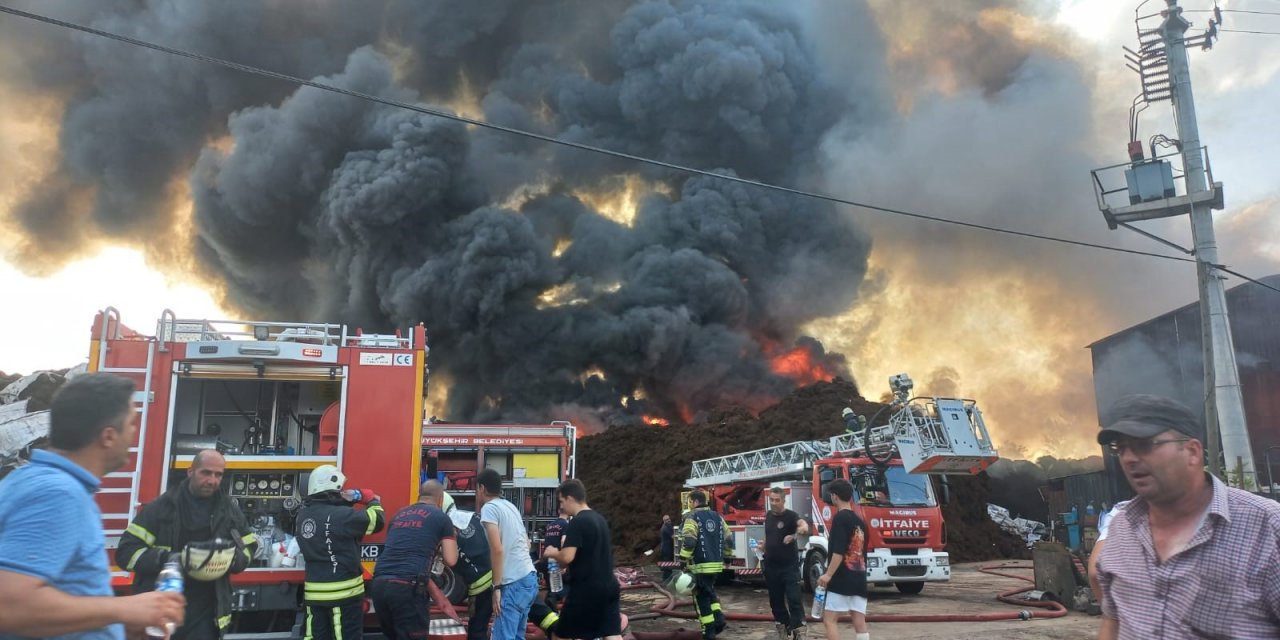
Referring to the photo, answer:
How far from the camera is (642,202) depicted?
39375 mm

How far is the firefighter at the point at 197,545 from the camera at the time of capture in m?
4.06

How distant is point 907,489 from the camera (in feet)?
39.8

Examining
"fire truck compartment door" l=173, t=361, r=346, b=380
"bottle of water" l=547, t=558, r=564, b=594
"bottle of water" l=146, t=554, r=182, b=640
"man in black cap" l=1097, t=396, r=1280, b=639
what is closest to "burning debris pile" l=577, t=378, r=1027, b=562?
"bottle of water" l=547, t=558, r=564, b=594

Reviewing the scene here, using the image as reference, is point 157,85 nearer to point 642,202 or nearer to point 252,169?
point 252,169

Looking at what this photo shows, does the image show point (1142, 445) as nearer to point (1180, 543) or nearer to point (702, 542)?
point (1180, 543)

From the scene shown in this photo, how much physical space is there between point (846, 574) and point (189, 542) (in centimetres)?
444

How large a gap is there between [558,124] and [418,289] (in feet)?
38.4

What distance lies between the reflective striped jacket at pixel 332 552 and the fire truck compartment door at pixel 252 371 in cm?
224

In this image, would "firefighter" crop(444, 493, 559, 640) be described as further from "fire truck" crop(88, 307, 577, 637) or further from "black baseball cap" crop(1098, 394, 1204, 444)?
"black baseball cap" crop(1098, 394, 1204, 444)

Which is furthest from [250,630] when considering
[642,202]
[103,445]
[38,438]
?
[642,202]

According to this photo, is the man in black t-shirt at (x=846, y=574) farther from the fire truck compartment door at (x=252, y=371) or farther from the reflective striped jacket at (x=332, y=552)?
the fire truck compartment door at (x=252, y=371)

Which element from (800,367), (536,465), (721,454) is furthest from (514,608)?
(800,367)

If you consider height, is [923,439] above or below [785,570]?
above

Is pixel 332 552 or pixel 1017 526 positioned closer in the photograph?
pixel 332 552
